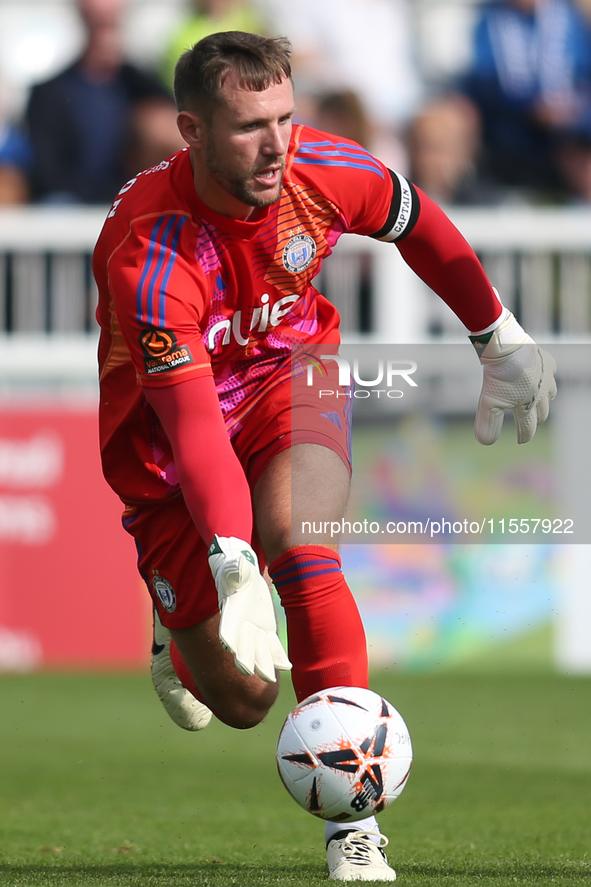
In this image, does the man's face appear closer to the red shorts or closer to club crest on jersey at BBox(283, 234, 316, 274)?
club crest on jersey at BBox(283, 234, 316, 274)

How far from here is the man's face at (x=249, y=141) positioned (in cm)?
399

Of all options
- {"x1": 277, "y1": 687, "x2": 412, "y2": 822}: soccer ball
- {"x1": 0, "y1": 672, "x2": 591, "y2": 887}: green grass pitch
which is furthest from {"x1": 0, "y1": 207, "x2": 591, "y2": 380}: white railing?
{"x1": 277, "y1": 687, "x2": 412, "y2": 822}: soccer ball

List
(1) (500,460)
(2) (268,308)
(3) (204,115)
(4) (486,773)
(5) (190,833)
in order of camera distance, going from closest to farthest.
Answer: (3) (204,115) → (2) (268,308) → (5) (190,833) → (4) (486,773) → (1) (500,460)

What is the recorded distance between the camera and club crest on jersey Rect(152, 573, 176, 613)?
5027mm

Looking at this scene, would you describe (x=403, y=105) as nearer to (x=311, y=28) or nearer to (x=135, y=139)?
(x=311, y=28)

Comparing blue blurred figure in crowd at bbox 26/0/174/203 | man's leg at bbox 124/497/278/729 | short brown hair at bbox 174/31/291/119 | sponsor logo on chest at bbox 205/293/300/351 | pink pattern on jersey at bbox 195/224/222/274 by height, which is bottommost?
man's leg at bbox 124/497/278/729

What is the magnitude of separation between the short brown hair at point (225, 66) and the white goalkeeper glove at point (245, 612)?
1.34 meters

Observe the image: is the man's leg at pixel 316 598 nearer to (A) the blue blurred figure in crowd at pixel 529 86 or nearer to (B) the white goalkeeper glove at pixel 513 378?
(B) the white goalkeeper glove at pixel 513 378

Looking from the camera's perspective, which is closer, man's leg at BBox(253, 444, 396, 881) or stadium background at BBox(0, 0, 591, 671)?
man's leg at BBox(253, 444, 396, 881)

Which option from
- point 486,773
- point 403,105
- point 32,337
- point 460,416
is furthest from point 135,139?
point 486,773

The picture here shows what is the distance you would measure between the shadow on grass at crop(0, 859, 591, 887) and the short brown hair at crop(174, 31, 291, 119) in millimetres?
2292

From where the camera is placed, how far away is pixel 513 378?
16.1 feet

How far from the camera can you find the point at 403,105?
11.9 metres

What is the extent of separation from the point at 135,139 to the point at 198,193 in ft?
22.4
